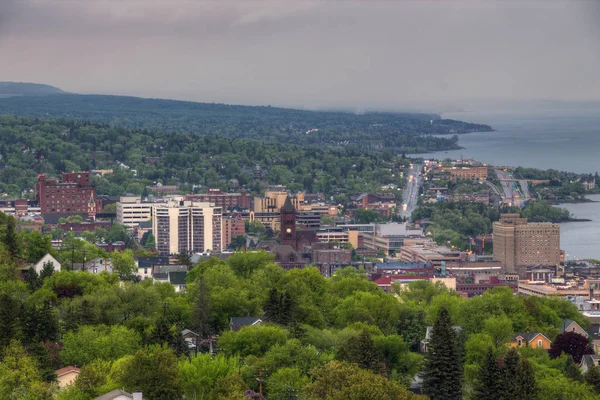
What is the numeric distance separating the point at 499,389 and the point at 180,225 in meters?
48.2

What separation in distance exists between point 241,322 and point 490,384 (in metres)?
6.19

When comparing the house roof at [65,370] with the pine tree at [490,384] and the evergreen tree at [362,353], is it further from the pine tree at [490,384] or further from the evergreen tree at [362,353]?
the pine tree at [490,384]

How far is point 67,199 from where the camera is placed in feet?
272

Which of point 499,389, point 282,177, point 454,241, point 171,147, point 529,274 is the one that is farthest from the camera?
point 171,147

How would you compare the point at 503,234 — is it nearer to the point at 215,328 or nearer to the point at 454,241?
the point at 454,241

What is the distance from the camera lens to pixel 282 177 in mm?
110250

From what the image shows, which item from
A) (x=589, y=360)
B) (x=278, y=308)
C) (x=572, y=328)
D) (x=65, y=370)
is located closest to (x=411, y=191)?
(x=572, y=328)

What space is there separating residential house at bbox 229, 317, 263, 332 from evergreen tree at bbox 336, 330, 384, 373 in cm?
321

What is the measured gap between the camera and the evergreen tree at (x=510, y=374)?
24.9m


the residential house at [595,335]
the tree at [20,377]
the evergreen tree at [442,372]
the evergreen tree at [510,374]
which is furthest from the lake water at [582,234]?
the tree at [20,377]

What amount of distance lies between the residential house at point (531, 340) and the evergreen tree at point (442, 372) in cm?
466

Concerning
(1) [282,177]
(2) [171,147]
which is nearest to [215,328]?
(1) [282,177]

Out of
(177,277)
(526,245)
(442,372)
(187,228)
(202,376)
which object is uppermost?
(202,376)

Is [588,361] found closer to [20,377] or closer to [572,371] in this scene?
[572,371]
